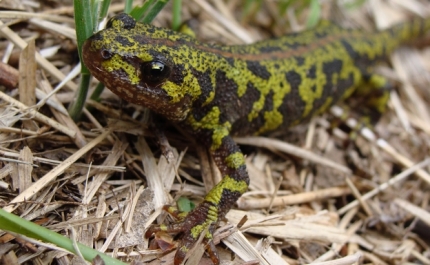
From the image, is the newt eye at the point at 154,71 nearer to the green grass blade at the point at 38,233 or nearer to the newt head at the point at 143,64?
the newt head at the point at 143,64

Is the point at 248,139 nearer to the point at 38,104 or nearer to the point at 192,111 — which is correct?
the point at 192,111

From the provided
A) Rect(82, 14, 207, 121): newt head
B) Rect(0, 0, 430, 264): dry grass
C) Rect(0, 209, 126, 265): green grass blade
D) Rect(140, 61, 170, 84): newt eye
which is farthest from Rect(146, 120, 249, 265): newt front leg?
Rect(140, 61, 170, 84): newt eye

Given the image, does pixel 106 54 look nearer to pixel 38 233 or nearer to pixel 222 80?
pixel 222 80

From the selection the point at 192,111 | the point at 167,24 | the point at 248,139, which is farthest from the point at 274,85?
the point at 167,24

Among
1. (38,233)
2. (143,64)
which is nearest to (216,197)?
(143,64)

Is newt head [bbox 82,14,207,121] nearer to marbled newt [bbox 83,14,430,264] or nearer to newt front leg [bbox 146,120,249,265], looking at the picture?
marbled newt [bbox 83,14,430,264]

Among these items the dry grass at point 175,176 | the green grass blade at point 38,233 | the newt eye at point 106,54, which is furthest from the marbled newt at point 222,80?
the green grass blade at point 38,233
